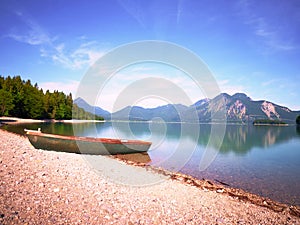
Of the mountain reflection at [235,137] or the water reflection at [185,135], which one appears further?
the water reflection at [185,135]

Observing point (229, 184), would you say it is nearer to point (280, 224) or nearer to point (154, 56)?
point (280, 224)

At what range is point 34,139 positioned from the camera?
1853 centimetres

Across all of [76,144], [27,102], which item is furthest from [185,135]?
[27,102]

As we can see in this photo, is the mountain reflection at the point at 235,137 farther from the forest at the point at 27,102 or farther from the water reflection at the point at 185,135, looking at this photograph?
the forest at the point at 27,102

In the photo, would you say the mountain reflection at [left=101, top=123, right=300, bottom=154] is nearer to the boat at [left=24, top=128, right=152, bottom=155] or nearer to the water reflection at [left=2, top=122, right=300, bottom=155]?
the water reflection at [left=2, top=122, right=300, bottom=155]

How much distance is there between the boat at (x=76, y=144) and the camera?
18562 millimetres

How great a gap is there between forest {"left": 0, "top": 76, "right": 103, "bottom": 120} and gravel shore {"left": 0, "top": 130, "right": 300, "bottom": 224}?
Result: 65438mm

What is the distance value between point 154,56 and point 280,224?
1566 cm

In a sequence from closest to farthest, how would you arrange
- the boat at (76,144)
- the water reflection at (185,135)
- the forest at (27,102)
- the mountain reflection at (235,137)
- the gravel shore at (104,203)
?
1. the gravel shore at (104,203)
2. the boat at (76,144)
3. the mountain reflection at (235,137)
4. the water reflection at (185,135)
5. the forest at (27,102)

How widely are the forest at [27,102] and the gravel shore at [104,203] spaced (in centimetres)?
6544

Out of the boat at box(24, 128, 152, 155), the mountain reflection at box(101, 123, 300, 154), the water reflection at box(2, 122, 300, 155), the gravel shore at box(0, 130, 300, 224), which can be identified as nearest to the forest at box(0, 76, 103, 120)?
the water reflection at box(2, 122, 300, 155)

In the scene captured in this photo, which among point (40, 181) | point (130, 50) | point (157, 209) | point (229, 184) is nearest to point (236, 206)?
point (157, 209)

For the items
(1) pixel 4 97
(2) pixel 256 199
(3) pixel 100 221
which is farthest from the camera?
(1) pixel 4 97

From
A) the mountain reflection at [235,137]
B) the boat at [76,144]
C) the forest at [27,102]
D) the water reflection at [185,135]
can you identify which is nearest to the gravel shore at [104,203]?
the boat at [76,144]
